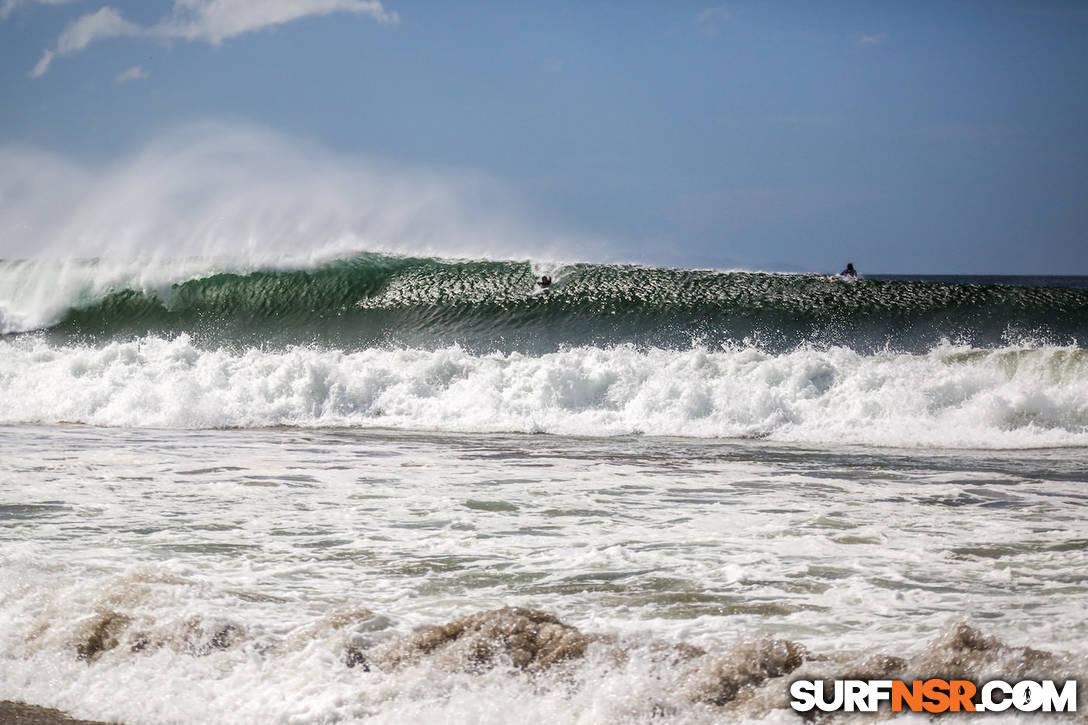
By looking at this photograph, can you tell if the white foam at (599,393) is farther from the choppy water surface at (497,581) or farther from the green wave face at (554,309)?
the choppy water surface at (497,581)

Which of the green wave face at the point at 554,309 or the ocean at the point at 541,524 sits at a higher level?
the green wave face at the point at 554,309

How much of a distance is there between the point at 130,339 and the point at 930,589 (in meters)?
19.6

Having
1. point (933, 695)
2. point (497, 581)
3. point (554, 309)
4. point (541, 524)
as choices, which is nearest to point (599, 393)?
point (554, 309)

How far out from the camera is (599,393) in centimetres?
1441

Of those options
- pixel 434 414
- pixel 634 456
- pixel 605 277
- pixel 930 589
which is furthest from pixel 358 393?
pixel 930 589

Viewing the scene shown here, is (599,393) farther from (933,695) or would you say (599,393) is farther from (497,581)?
(933,695)

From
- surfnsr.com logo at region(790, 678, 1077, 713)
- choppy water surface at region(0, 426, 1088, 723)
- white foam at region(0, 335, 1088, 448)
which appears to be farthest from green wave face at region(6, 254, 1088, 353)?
surfnsr.com logo at region(790, 678, 1077, 713)

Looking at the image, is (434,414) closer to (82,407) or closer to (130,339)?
(82,407)

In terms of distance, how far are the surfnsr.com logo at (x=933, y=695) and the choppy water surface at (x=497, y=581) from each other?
4.9 inches

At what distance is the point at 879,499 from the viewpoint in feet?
23.5

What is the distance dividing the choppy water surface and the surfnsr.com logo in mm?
124

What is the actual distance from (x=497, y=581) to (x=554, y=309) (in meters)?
15.7

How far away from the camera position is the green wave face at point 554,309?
1869 centimetres

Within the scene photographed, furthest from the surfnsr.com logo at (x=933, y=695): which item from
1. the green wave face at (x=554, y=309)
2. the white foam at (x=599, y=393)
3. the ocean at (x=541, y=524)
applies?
the green wave face at (x=554, y=309)
